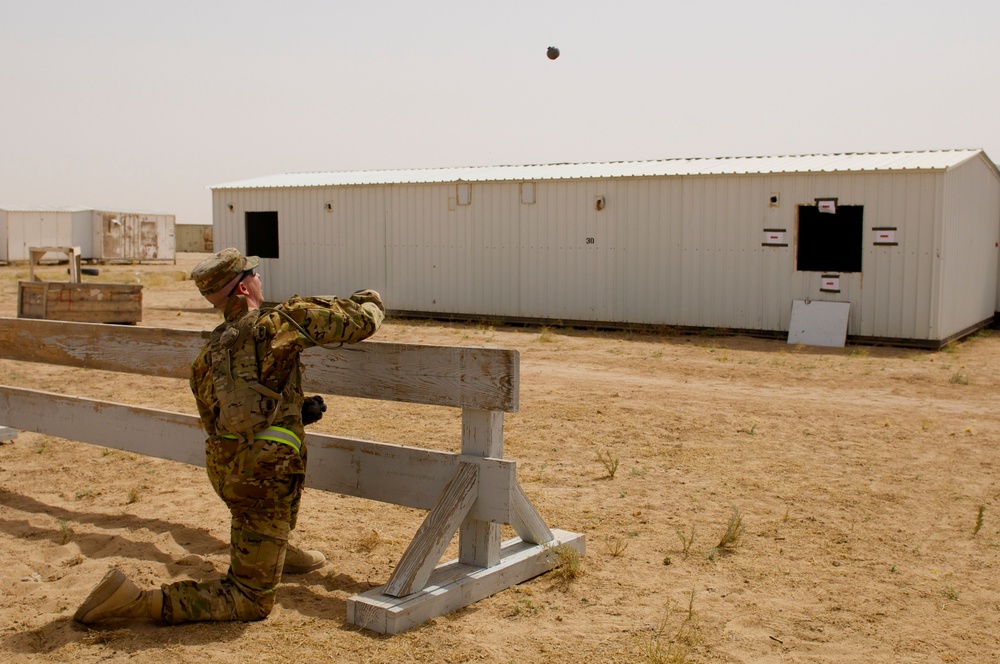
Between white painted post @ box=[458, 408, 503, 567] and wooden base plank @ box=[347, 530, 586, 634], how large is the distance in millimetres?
54

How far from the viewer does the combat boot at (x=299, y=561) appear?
4.82 meters

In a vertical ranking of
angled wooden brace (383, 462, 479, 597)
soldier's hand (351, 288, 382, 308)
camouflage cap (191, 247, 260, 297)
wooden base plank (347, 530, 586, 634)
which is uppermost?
camouflage cap (191, 247, 260, 297)

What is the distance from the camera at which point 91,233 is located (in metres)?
42.9

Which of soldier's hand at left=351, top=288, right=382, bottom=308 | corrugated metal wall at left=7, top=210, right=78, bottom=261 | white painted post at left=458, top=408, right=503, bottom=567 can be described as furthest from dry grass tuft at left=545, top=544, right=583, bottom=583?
corrugated metal wall at left=7, top=210, right=78, bottom=261

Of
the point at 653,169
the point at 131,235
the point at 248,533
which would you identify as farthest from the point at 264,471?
the point at 131,235

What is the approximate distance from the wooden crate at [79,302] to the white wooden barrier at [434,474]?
12.0 meters

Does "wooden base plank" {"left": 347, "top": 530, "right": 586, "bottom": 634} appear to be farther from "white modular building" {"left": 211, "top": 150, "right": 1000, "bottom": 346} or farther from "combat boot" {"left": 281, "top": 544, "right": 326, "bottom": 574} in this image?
"white modular building" {"left": 211, "top": 150, "right": 1000, "bottom": 346}

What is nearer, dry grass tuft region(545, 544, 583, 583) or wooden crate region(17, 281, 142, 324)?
dry grass tuft region(545, 544, 583, 583)

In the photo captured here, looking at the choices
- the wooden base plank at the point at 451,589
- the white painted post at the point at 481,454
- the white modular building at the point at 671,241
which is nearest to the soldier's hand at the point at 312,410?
the white painted post at the point at 481,454

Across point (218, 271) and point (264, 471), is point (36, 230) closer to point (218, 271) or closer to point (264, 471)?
point (218, 271)

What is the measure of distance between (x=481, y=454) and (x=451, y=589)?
1.91 ft

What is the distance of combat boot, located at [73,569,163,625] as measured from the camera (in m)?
3.98

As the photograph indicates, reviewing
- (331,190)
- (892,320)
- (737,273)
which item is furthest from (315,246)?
(892,320)

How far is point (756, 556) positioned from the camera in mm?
5211
